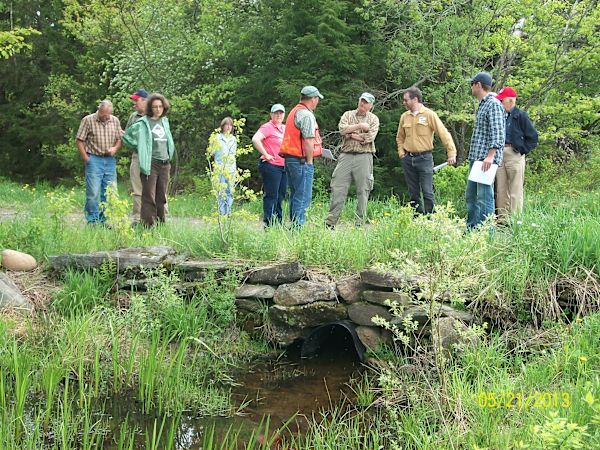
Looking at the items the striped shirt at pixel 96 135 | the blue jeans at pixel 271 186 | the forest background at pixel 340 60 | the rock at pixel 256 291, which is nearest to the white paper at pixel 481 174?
the rock at pixel 256 291

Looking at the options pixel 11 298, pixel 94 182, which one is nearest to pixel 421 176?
pixel 94 182

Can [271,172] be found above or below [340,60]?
below

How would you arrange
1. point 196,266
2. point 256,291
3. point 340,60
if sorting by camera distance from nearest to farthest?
point 256,291 → point 196,266 → point 340,60

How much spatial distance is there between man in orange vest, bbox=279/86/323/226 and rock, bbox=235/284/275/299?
1266 millimetres

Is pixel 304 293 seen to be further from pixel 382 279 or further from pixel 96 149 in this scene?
pixel 96 149

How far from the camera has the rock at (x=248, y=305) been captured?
597cm

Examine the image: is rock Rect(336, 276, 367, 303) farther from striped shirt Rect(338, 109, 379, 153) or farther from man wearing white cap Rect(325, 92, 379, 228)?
striped shirt Rect(338, 109, 379, 153)

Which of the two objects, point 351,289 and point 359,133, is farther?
A: point 359,133

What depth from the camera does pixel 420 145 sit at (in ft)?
25.7

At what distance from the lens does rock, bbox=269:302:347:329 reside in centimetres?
579

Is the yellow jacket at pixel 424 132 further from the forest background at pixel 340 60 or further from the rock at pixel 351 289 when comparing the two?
the forest background at pixel 340 60

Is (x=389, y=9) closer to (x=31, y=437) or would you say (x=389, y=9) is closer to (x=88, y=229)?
(x=88, y=229)

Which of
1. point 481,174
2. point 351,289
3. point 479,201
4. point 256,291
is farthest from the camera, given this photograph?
point 479,201

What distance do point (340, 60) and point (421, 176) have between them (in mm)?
5942
